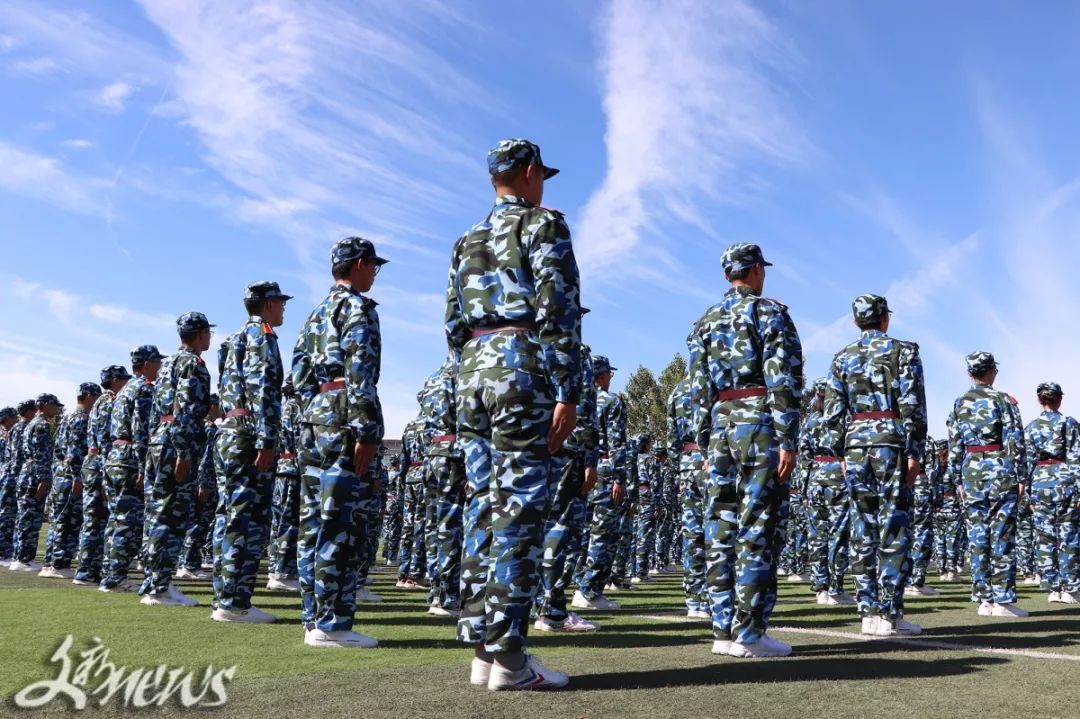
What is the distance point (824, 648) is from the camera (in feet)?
19.5

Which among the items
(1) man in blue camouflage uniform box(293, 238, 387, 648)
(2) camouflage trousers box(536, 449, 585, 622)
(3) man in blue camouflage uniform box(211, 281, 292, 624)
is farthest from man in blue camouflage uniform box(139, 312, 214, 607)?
(2) camouflage trousers box(536, 449, 585, 622)

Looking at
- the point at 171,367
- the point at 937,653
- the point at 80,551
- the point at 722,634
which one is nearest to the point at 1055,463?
the point at 937,653

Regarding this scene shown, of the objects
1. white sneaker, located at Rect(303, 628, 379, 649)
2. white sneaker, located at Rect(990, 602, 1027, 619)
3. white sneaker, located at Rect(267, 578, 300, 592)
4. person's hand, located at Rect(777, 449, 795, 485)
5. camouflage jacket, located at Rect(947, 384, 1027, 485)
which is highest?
camouflage jacket, located at Rect(947, 384, 1027, 485)

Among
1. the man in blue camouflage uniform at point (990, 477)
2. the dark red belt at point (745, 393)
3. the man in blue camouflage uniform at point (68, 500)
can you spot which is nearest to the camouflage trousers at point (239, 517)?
the dark red belt at point (745, 393)

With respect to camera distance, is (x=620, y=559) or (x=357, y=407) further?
(x=620, y=559)

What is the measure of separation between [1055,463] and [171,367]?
39.4 feet

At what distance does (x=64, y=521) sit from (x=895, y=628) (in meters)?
11.8

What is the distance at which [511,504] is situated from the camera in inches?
167

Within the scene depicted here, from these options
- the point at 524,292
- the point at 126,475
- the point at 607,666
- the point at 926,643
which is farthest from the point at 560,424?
the point at 126,475

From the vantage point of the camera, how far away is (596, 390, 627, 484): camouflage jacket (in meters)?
9.61

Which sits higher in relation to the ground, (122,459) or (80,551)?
(122,459)

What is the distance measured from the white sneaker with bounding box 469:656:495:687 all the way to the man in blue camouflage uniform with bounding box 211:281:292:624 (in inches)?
145

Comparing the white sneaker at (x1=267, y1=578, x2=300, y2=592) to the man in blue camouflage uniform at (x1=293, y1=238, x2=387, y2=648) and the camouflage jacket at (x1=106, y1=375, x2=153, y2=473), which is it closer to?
the camouflage jacket at (x1=106, y1=375, x2=153, y2=473)

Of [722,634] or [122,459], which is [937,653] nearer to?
[722,634]
